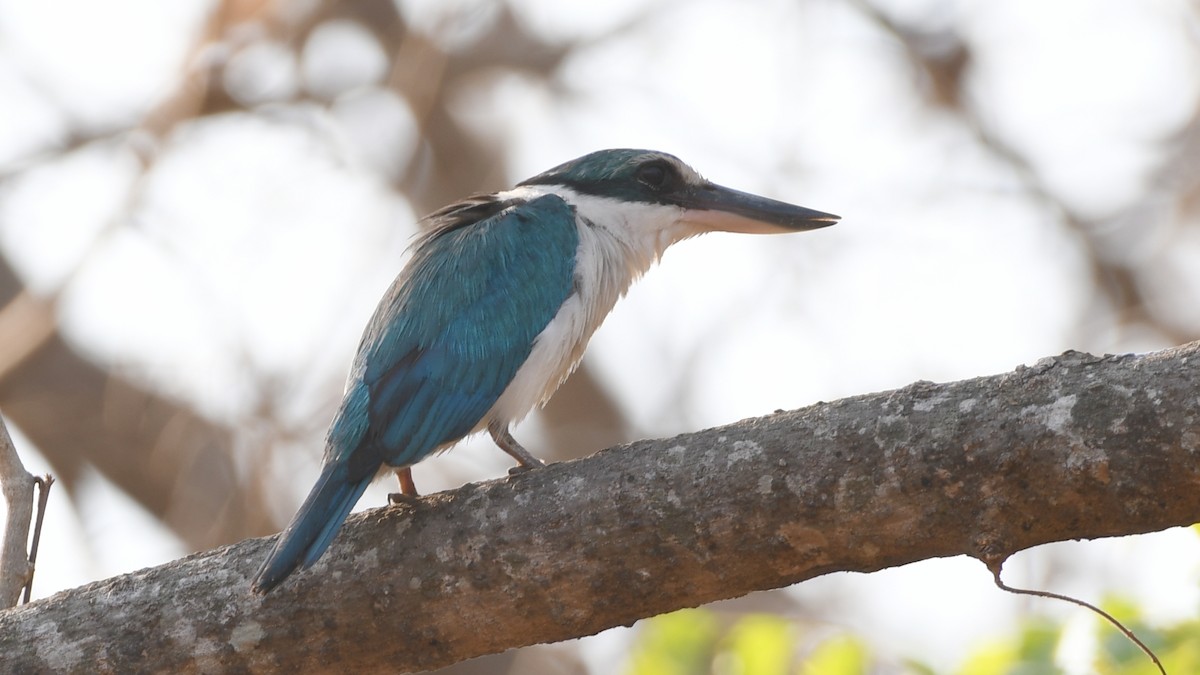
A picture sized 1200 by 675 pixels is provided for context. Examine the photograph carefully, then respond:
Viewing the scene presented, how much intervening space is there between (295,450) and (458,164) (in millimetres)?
2176

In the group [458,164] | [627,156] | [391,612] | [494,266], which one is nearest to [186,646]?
[391,612]

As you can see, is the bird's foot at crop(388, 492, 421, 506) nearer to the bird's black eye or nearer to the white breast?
the white breast

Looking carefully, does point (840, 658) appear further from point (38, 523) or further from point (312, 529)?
point (38, 523)

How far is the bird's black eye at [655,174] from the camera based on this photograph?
458 cm

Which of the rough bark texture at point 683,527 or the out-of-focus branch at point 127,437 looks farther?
the out-of-focus branch at point 127,437

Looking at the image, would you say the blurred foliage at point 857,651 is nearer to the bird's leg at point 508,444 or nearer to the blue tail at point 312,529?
the bird's leg at point 508,444

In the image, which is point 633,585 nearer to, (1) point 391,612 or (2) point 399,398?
(1) point 391,612

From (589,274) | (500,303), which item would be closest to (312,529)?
(500,303)

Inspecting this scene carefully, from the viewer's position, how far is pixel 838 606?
8148 millimetres

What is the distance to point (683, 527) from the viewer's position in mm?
2703

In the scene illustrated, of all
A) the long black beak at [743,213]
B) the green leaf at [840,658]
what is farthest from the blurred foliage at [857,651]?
the long black beak at [743,213]

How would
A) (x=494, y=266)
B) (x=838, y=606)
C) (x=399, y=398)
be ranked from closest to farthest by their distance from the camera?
(x=399, y=398) < (x=494, y=266) < (x=838, y=606)

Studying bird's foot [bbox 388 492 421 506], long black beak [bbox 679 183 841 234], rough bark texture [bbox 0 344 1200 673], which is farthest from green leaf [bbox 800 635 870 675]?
long black beak [bbox 679 183 841 234]

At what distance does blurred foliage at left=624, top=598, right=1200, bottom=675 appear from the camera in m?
3.24
